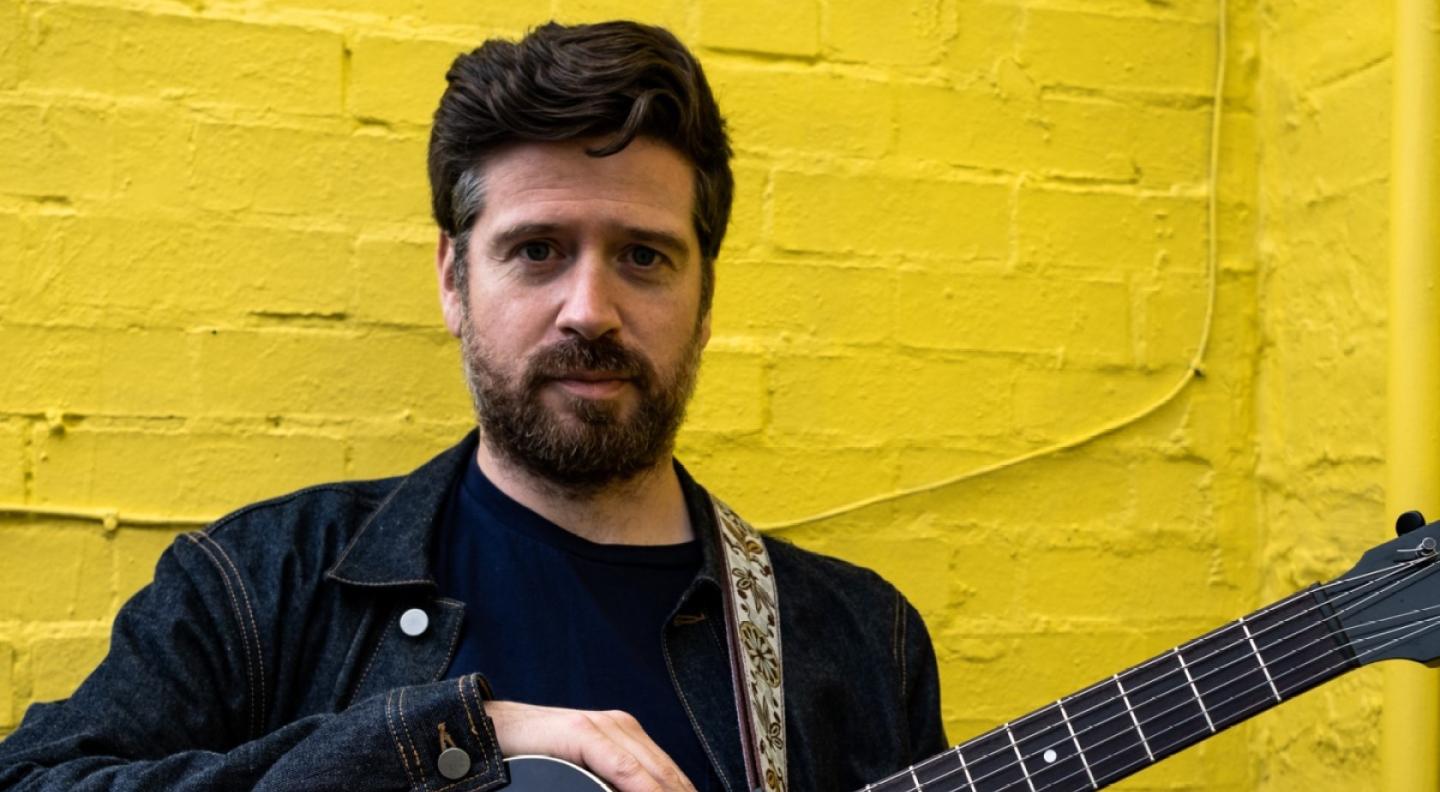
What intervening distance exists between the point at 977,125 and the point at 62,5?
1.37 m

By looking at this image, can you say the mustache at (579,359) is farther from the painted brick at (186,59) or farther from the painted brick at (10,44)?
the painted brick at (10,44)

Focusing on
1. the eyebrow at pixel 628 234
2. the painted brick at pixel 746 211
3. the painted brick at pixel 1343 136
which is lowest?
the eyebrow at pixel 628 234

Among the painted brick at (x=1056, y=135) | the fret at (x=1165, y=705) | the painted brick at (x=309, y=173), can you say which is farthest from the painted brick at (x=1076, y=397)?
the painted brick at (x=309, y=173)

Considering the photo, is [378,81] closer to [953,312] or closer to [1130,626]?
[953,312]

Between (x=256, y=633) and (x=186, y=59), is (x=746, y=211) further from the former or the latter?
(x=256, y=633)

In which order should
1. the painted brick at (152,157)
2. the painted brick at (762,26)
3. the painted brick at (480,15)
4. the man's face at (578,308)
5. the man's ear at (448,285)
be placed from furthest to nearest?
the painted brick at (762,26), the painted brick at (480,15), the painted brick at (152,157), the man's ear at (448,285), the man's face at (578,308)

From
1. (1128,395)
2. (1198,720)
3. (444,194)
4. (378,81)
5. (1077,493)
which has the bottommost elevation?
(1198,720)

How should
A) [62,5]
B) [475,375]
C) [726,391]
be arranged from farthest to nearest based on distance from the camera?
1. [726,391]
2. [62,5]
3. [475,375]

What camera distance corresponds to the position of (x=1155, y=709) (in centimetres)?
172

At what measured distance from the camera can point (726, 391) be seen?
2.48 meters

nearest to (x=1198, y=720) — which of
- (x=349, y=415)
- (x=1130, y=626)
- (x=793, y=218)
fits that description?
(x=1130, y=626)

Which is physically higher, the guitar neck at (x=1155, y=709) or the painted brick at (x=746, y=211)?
the painted brick at (x=746, y=211)

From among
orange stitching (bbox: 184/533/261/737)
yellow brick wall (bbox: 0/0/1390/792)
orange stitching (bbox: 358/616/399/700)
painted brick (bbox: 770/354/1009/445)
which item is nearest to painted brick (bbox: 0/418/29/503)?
yellow brick wall (bbox: 0/0/1390/792)

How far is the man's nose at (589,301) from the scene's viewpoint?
198 centimetres
